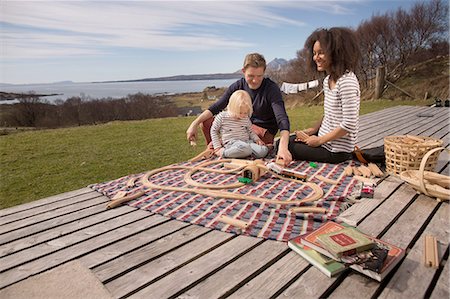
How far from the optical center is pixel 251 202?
8.25 feet

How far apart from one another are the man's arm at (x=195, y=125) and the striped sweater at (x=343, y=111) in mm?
1419

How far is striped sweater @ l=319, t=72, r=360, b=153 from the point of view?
3.11 meters

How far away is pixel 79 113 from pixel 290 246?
31.3 metres

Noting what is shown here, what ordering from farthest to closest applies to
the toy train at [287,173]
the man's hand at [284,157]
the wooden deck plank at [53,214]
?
the man's hand at [284,157] → the toy train at [287,173] → the wooden deck plank at [53,214]

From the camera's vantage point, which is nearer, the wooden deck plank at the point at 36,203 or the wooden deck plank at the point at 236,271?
the wooden deck plank at the point at 236,271

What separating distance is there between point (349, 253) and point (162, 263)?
97 cm

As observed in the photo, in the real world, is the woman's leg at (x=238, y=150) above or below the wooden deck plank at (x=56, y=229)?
above

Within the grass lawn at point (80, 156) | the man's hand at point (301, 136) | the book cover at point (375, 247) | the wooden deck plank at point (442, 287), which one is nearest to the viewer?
the wooden deck plank at point (442, 287)

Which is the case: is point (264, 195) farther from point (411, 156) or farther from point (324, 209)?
point (411, 156)

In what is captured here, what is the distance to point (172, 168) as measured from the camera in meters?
3.46

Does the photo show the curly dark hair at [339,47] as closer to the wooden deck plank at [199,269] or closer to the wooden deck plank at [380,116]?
the wooden deck plank at [199,269]

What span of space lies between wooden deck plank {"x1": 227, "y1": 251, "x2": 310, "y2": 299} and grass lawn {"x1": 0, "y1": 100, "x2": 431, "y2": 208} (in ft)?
11.2

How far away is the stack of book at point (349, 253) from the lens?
5.09ft

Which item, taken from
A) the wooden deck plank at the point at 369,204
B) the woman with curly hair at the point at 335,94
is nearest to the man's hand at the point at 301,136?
the woman with curly hair at the point at 335,94
